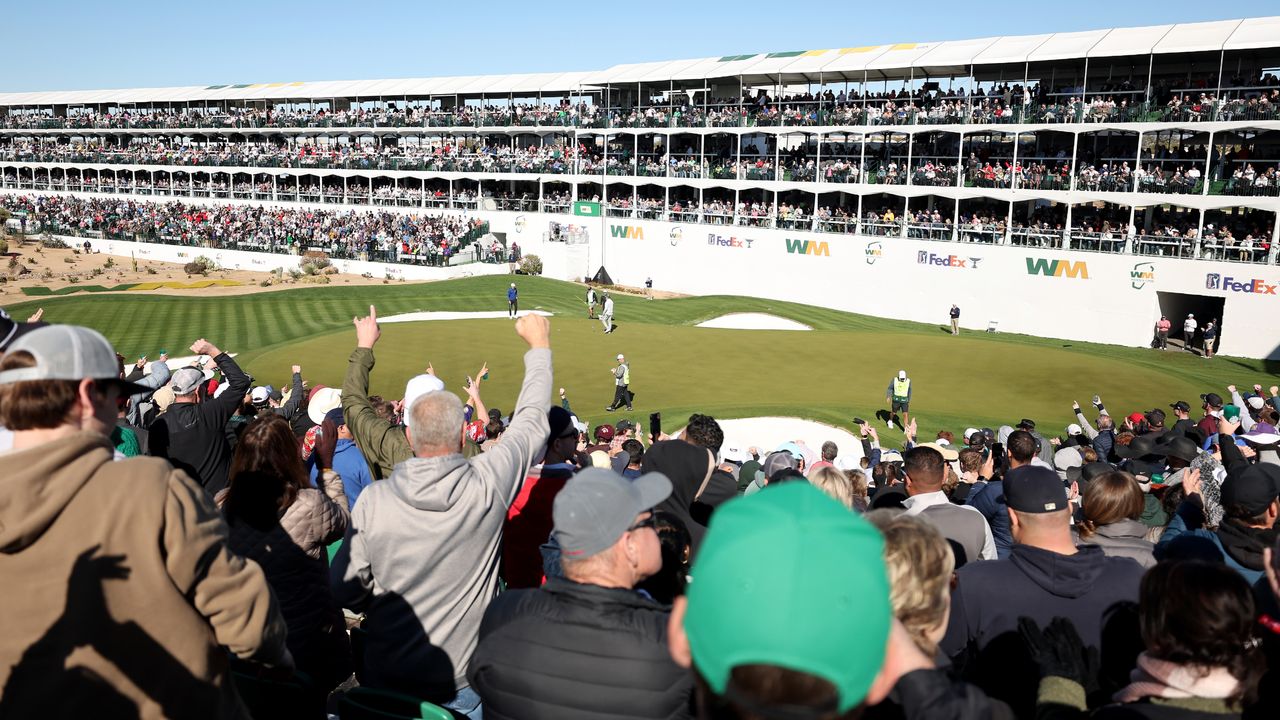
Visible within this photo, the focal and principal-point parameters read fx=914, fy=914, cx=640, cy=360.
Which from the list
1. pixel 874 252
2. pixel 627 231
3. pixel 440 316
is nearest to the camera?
pixel 440 316

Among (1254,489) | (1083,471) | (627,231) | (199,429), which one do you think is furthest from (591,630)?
(627,231)

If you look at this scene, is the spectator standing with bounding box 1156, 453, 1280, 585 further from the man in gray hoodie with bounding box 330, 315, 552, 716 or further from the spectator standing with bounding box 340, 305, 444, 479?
the spectator standing with bounding box 340, 305, 444, 479

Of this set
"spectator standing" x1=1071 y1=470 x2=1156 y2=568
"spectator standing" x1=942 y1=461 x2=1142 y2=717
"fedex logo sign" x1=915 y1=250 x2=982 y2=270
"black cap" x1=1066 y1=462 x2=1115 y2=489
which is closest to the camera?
"spectator standing" x1=942 y1=461 x2=1142 y2=717

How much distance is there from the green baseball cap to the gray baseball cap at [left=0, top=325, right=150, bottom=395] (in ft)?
6.99

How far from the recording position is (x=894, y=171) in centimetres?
4272

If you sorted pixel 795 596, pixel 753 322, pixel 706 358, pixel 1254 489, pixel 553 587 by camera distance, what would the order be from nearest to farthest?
pixel 795 596
pixel 553 587
pixel 1254 489
pixel 706 358
pixel 753 322

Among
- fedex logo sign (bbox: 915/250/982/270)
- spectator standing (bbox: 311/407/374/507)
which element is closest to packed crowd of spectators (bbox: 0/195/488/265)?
fedex logo sign (bbox: 915/250/982/270)

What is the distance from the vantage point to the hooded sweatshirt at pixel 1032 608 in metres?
3.97

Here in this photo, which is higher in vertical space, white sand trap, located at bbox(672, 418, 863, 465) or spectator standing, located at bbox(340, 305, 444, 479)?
spectator standing, located at bbox(340, 305, 444, 479)

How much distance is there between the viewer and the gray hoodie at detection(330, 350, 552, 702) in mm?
4262

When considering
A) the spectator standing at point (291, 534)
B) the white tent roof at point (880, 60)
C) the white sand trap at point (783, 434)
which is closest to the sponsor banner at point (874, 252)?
the white tent roof at point (880, 60)

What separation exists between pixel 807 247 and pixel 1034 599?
4018 centimetres

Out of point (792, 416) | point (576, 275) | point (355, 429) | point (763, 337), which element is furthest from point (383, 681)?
point (576, 275)

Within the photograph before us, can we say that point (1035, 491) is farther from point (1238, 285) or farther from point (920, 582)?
point (1238, 285)
